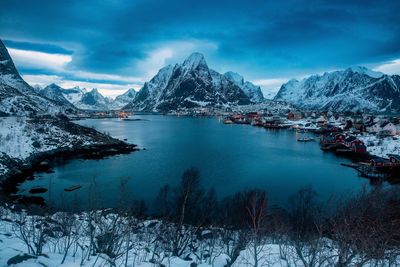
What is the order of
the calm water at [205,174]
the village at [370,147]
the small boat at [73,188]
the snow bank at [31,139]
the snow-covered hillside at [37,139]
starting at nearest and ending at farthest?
1. the calm water at [205,174]
2. the small boat at [73,188]
3. the village at [370,147]
4. the snow-covered hillside at [37,139]
5. the snow bank at [31,139]

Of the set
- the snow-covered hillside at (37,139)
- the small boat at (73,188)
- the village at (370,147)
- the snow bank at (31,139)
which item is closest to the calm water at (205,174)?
the small boat at (73,188)

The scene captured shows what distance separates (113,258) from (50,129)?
59.3 m

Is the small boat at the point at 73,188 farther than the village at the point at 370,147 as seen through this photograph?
No

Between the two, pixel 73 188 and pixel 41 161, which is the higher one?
pixel 41 161

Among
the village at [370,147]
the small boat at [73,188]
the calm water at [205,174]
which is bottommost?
the small boat at [73,188]

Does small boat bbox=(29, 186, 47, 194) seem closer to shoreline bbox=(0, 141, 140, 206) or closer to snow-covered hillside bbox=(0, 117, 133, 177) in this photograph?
shoreline bbox=(0, 141, 140, 206)

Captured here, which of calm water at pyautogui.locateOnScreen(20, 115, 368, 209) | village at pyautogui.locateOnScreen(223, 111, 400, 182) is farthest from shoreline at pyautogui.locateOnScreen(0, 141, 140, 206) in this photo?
village at pyautogui.locateOnScreen(223, 111, 400, 182)

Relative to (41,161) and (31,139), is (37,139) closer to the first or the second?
(31,139)

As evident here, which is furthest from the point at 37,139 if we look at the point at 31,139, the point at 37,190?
the point at 37,190

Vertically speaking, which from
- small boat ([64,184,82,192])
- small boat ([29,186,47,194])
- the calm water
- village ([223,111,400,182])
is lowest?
small boat ([29,186,47,194])

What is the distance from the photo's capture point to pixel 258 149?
216 ft

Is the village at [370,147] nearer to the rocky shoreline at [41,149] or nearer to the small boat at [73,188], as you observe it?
the small boat at [73,188]

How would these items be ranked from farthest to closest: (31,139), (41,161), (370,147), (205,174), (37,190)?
(370,147) < (31,139) < (41,161) < (205,174) < (37,190)

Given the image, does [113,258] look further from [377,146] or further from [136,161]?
[377,146]
